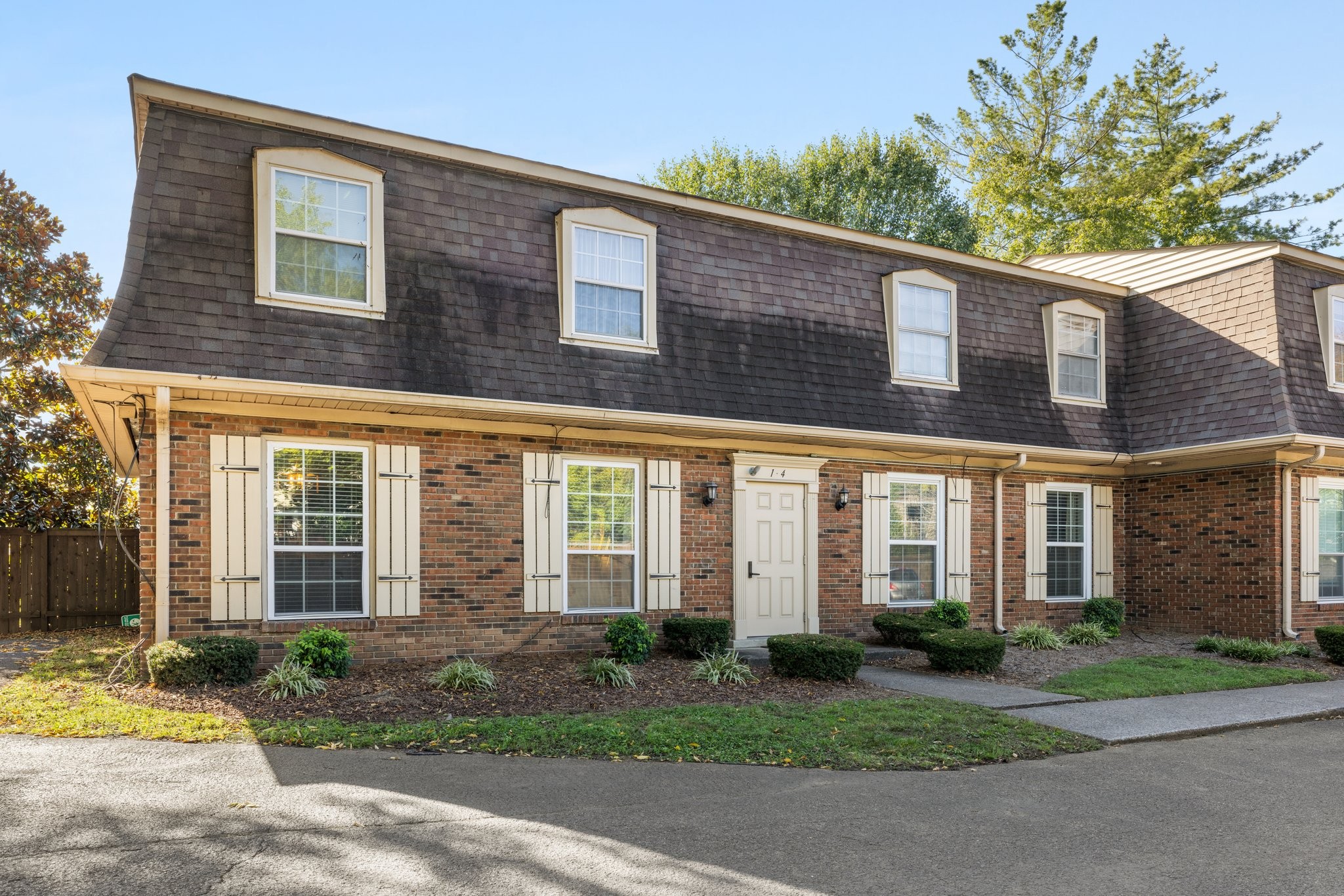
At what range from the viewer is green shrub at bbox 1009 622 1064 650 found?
41.7 feet

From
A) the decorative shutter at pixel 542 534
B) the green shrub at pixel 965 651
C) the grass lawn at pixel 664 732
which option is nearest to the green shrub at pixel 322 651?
the grass lawn at pixel 664 732

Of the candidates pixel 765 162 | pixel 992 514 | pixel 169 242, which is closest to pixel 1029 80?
pixel 765 162

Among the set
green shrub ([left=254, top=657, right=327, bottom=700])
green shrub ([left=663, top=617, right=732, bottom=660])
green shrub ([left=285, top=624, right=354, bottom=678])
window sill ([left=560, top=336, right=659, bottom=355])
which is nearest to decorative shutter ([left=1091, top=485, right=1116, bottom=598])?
green shrub ([left=663, top=617, right=732, bottom=660])

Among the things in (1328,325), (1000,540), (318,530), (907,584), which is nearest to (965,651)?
(907,584)

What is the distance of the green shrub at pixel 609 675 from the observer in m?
8.99

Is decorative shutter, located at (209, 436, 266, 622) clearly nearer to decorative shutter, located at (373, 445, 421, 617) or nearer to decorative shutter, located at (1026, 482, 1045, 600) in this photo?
decorative shutter, located at (373, 445, 421, 617)

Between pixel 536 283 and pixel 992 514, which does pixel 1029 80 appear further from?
pixel 536 283

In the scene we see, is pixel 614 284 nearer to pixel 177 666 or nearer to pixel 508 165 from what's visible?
pixel 508 165

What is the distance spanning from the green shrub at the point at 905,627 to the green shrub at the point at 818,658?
8.36ft

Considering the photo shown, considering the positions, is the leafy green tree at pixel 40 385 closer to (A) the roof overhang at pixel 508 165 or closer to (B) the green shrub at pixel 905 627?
(A) the roof overhang at pixel 508 165

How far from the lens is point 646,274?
1144 centimetres

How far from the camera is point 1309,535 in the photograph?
13508mm

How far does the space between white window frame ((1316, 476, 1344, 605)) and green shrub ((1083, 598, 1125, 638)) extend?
102 inches

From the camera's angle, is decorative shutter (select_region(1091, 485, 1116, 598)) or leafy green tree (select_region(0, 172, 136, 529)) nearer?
decorative shutter (select_region(1091, 485, 1116, 598))
